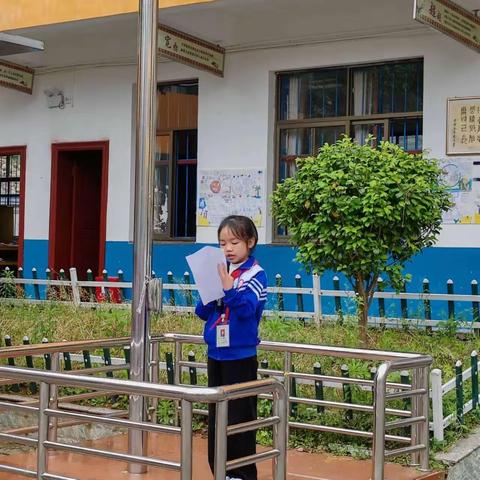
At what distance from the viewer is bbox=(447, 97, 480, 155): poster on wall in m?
10.5

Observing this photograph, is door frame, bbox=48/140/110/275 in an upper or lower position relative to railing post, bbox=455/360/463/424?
upper

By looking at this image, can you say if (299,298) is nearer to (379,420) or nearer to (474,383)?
(474,383)

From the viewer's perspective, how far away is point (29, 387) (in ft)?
28.2

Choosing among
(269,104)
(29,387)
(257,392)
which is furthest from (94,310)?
(257,392)

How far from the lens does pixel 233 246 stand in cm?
489

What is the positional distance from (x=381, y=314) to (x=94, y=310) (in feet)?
10.7

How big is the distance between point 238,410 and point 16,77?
33.7ft

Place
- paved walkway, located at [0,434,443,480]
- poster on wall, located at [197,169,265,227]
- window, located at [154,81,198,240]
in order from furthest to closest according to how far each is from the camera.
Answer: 1. window, located at [154,81,198,240]
2. poster on wall, located at [197,169,265,227]
3. paved walkway, located at [0,434,443,480]

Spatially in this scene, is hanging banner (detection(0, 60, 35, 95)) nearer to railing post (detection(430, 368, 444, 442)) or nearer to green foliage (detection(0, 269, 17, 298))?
Result: green foliage (detection(0, 269, 17, 298))

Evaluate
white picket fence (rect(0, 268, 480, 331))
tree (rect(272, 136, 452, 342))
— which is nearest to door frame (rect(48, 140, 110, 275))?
white picket fence (rect(0, 268, 480, 331))

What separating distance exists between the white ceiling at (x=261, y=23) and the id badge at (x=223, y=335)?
6.47m

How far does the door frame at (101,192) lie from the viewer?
13.4 m

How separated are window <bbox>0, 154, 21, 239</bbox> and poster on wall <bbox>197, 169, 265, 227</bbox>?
151 inches

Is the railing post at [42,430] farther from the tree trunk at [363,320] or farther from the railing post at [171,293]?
the railing post at [171,293]
